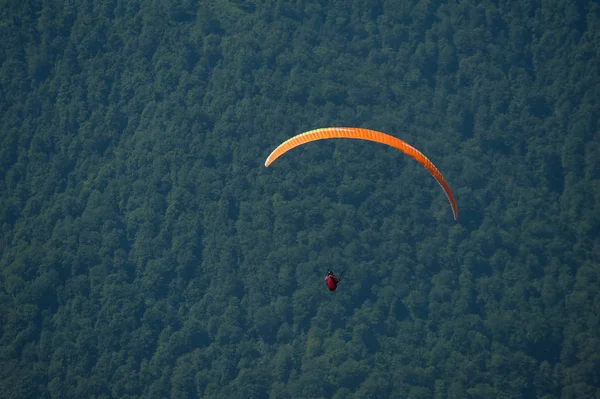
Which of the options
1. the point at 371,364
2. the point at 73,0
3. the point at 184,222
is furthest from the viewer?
the point at 73,0

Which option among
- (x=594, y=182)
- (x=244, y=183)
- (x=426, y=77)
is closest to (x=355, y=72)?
(x=426, y=77)

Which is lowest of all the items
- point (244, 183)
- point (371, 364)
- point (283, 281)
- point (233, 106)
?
point (371, 364)

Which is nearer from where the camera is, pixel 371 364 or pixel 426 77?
pixel 371 364

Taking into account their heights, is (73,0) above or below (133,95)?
above

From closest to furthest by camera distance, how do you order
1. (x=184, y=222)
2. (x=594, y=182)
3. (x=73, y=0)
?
(x=184, y=222)
(x=594, y=182)
(x=73, y=0)

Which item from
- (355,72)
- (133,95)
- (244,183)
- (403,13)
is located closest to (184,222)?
(244,183)

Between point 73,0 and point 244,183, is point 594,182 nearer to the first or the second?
point 244,183
